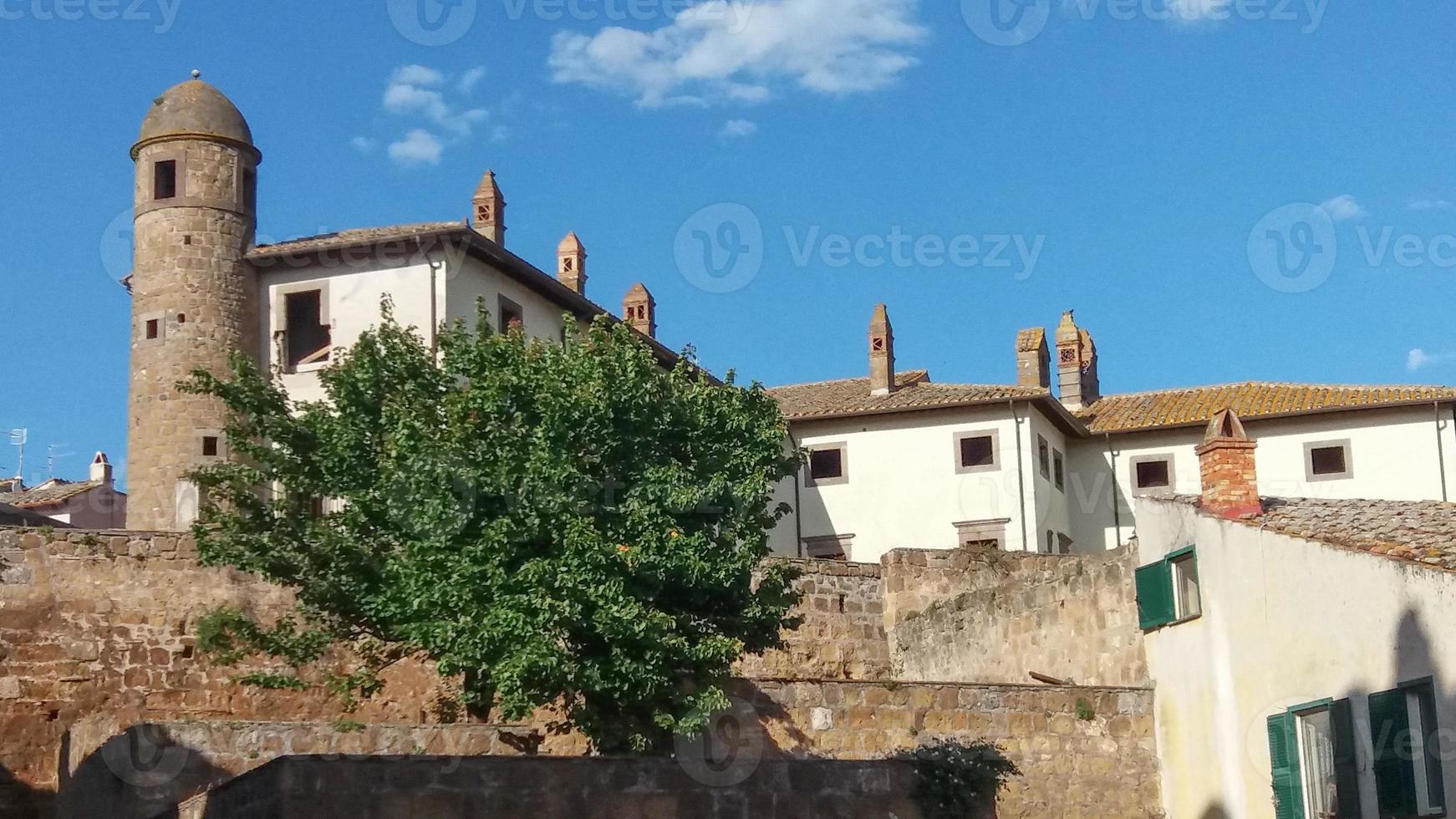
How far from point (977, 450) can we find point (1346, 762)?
23682 millimetres

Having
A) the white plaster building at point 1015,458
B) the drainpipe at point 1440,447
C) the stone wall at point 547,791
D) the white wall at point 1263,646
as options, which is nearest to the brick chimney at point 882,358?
the white plaster building at point 1015,458

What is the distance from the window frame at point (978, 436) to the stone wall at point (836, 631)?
8.76 m

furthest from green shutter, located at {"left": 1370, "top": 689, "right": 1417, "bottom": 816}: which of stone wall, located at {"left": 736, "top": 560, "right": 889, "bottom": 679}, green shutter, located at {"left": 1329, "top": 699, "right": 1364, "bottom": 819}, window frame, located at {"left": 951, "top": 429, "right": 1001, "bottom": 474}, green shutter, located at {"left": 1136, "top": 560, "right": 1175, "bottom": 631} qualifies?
window frame, located at {"left": 951, "top": 429, "right": 1001, "bottom": 474}

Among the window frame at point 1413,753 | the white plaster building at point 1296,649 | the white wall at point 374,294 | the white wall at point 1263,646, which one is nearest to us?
the window frame at point 1413,753

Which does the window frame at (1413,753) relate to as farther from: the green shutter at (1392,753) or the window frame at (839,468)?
the window frame at (839,468)

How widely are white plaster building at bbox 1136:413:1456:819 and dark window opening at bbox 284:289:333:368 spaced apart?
18500mm

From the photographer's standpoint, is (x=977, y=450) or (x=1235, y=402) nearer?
(x=977, y=450)

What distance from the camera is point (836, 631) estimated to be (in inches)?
1335

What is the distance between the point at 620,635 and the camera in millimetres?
21016

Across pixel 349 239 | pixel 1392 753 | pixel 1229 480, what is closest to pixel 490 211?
pixel 349 239

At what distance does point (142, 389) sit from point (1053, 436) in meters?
21.7

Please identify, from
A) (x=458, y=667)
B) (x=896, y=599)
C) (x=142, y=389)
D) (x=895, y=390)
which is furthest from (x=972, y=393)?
(x=458, y=667)

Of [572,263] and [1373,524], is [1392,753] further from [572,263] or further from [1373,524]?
[572,263]

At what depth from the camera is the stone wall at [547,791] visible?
16.0m
